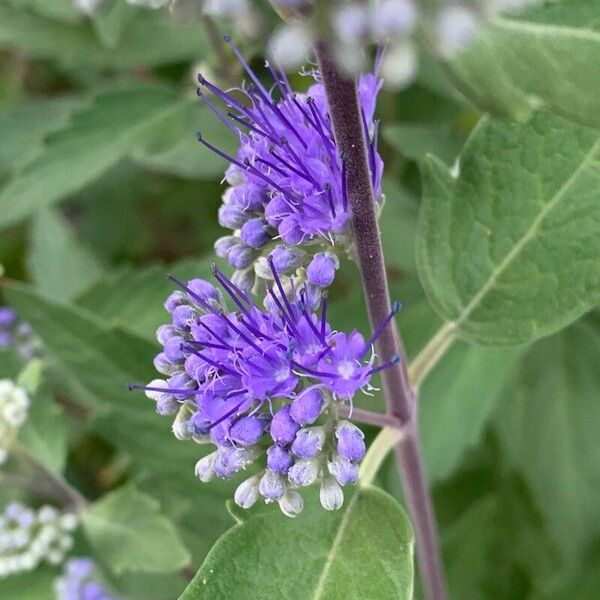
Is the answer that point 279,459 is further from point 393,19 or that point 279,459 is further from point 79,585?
point 79,585

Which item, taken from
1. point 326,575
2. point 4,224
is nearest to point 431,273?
point 326,575

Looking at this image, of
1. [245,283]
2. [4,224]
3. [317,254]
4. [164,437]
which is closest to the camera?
[317,254]

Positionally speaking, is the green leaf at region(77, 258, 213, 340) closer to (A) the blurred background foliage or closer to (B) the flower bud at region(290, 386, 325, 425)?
(A) the blurred background foliage

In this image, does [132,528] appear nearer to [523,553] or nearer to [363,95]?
[363,95]

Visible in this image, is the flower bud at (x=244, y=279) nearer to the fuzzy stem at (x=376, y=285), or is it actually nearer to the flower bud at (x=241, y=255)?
the flower bud at (x=241, y=255)

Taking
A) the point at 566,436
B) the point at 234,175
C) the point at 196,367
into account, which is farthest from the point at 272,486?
the point at 566,436

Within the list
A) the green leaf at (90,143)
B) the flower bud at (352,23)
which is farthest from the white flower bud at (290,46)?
the green leaf at (90,143)
